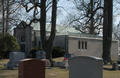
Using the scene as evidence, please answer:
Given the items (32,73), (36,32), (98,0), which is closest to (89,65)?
(32,73)

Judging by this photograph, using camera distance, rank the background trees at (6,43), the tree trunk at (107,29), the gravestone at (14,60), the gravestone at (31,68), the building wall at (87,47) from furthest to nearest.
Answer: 1. the building wall at (87,47)
2. the background trees at (6,43)
3. the tree trunk at (107,29)
4. the gravestone at (14,60)
5. the gravestone at (31,68)

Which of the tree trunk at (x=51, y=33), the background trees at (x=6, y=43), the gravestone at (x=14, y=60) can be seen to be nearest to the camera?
the gravestone at (x=14, y=60)

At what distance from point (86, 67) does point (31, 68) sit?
191 centimetres

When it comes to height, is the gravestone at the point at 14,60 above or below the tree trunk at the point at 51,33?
below

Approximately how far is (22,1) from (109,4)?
1036 cm

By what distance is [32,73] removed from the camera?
6.25m

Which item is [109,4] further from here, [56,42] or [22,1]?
[56,42]

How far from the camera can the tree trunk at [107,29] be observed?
20.5 metres

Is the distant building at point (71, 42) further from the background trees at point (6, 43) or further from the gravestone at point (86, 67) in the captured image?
the gravestone at point (86, 67)

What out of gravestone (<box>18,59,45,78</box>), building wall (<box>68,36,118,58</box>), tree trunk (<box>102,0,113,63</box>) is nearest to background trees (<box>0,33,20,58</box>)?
building wall (<box>68,36,118,58</box>)

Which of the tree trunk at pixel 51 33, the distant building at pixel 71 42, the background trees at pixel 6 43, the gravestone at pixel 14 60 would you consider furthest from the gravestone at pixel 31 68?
the distant building at pixel 71 42

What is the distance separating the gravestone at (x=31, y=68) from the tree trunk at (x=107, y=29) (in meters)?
15.5

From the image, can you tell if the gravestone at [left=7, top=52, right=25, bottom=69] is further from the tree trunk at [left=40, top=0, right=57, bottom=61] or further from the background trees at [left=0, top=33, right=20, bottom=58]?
the background trees at [left=0, top=33, right=20, bottom=58]

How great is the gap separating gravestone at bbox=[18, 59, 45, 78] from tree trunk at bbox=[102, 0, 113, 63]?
611 inches
